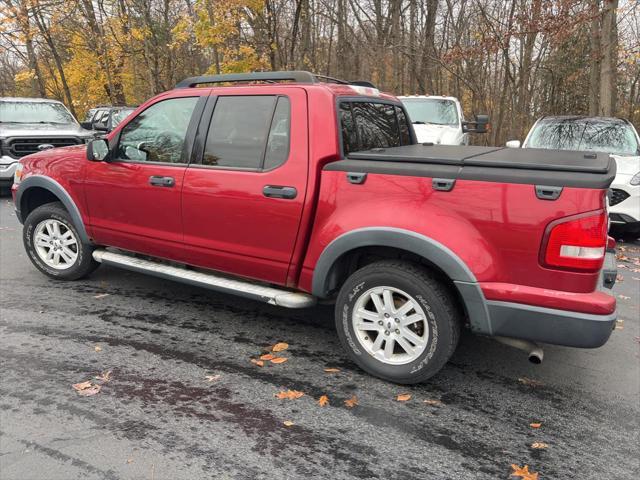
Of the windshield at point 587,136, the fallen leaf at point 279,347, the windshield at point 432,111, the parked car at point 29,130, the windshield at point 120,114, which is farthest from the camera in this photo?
the windshield at point 120,114

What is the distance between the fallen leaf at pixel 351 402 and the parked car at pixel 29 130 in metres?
8.39

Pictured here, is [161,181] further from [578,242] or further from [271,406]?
[578,242]

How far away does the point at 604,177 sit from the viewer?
2.60m

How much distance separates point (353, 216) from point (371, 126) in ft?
3.44

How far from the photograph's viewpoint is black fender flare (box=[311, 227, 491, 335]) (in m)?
2.93

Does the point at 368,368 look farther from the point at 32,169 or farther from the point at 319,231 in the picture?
the point at 32,169

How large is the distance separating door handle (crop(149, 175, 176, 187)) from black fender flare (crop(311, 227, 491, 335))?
1550 mm

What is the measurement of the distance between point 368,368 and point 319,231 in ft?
3.12

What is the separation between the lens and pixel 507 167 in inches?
112

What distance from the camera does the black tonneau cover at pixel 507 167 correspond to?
2.66 m

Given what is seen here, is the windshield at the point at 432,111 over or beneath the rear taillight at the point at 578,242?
over

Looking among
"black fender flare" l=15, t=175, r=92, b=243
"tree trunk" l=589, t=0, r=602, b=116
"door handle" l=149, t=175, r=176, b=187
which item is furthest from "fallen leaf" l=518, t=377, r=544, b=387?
"tree trunk" l=589, t=0, r=602, b=116

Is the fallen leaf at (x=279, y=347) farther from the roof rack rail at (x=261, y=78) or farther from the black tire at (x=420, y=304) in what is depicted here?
the roof rack rail at (x=261, y=78)

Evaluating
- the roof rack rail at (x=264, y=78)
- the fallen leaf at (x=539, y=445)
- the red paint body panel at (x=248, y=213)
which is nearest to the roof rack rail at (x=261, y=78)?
the roof rack rail at (x=264, y=78)
